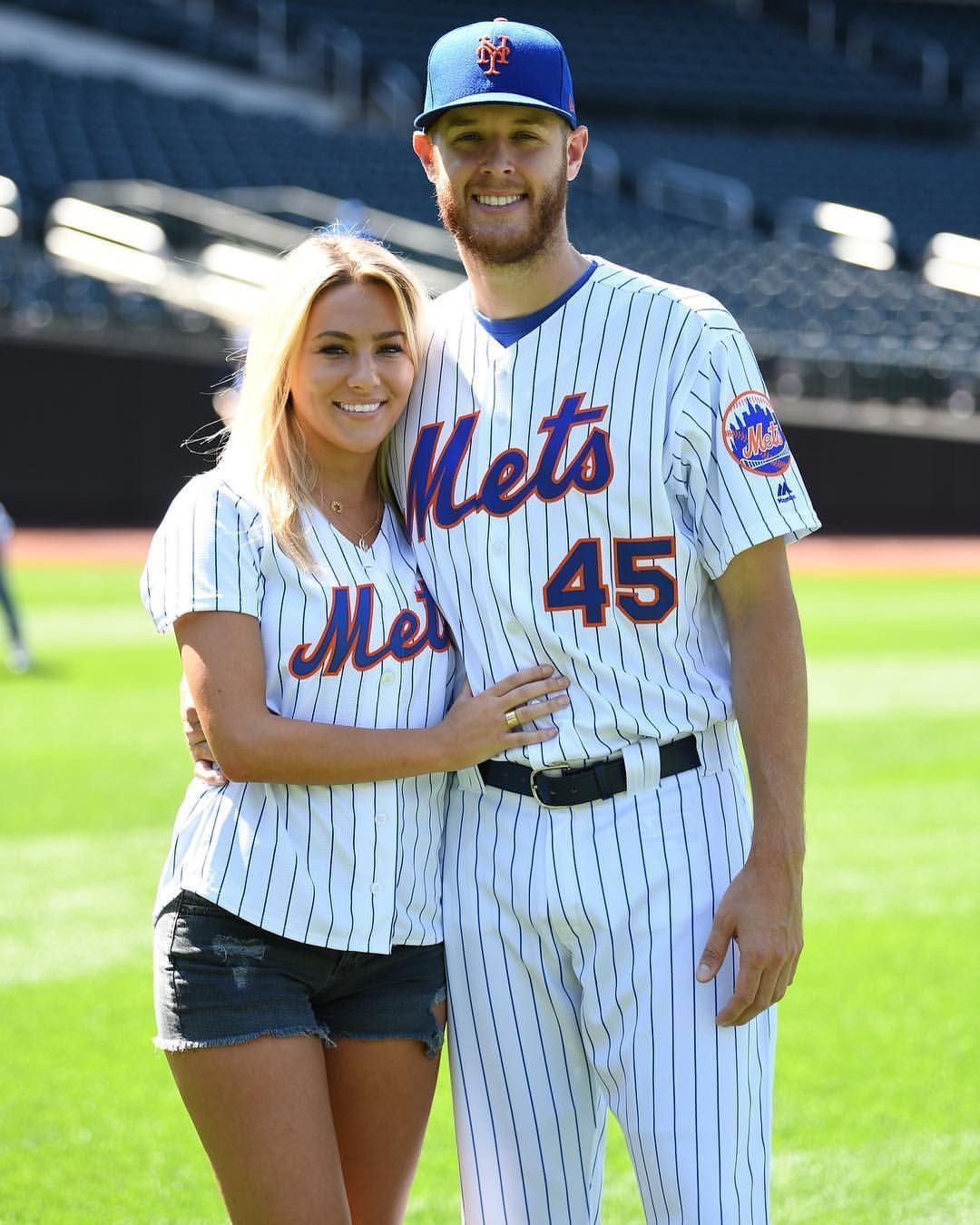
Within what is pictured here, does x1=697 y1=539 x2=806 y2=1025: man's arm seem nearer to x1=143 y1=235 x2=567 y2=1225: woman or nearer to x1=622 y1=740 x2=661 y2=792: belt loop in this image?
→ x1=622 y1=740 x2=661 y2=792: belt loop

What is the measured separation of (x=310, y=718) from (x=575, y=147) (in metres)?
1.04

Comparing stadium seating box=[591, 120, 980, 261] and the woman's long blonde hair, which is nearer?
the woman's long blonde hair

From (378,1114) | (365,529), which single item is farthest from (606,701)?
(378,1114)

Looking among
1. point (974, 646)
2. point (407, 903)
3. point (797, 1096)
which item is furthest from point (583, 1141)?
point (974, 646)

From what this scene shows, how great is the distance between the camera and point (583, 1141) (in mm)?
2447

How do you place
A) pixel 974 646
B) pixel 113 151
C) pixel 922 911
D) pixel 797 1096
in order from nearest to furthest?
pixel 797 1096 → pixel 922 911 → pixel 974 646 → pixel 113 151

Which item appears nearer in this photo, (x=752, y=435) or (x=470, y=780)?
(x=752, y=435)

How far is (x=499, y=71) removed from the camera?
240cm

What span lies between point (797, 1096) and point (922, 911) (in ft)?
5.78

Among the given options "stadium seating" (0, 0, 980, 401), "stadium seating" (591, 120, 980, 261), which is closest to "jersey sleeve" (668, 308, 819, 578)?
"stadium seating" (0, 0, 980, 401)

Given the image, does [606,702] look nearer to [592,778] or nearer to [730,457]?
[592,778]

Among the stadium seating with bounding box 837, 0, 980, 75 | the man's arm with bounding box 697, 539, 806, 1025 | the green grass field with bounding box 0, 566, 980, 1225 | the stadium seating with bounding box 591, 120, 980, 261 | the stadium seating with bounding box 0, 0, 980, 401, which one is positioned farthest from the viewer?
the stadium seating with bounding box 837, 0, 980, 75

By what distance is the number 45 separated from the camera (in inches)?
95.0

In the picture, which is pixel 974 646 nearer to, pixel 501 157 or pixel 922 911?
pixel 922 911
